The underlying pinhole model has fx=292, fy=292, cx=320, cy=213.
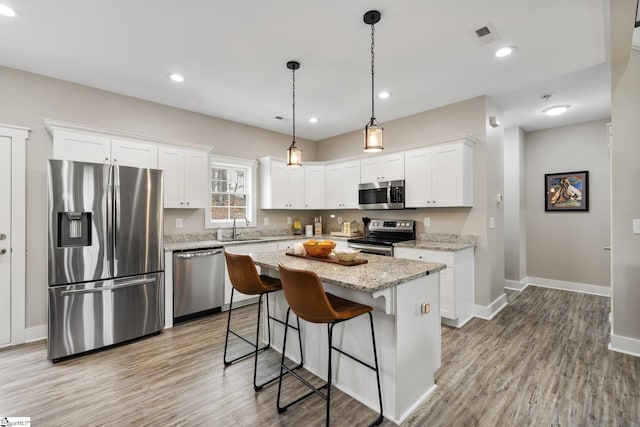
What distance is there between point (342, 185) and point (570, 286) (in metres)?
4.28

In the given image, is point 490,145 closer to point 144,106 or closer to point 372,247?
point 372,247

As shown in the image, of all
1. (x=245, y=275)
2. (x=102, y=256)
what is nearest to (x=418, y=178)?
(x=245, y=275)

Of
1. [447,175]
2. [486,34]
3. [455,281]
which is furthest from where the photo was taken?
[447,175]

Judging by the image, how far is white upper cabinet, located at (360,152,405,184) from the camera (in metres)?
4.34

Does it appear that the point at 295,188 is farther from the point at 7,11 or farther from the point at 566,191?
the point at 566,191

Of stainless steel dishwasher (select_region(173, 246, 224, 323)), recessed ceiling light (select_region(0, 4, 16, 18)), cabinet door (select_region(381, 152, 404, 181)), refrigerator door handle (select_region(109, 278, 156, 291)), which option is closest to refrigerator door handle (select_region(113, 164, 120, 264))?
refrigerator door handle (select_region(109, 278, 156, 291))

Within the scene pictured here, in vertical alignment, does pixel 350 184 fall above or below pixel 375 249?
above

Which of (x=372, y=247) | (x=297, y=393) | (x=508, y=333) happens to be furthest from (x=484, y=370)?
(x=372, y=247)

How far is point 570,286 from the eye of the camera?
16.4 feet

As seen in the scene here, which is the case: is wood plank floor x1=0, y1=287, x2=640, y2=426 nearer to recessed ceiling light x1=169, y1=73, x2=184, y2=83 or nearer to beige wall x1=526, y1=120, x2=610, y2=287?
beige wall x1=526, y1=120, x2=610, y2=287

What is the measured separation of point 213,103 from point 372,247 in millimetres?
2992

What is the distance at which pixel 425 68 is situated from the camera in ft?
10.1

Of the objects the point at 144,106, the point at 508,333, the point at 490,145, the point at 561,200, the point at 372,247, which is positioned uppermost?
the point at 144,106

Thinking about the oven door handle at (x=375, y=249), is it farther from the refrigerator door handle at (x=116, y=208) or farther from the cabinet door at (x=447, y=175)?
the refrigerator door handle at (x=116, y=208)
